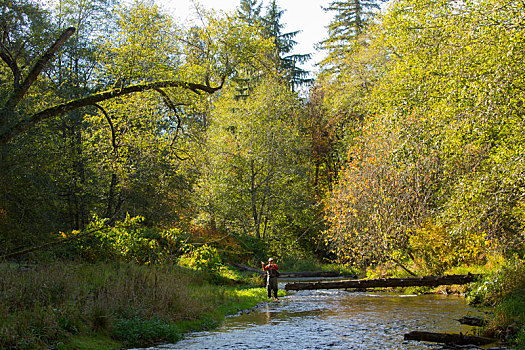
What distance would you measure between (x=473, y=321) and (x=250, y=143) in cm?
2322

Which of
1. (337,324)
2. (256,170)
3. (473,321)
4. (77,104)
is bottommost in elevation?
(337,324)

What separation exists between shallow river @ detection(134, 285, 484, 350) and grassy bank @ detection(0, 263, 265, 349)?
72 centimetres

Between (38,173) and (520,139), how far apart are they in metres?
15.4

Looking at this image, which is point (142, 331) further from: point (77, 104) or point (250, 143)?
point (250, 143)

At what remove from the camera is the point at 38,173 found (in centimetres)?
1639

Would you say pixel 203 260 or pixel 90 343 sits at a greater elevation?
pixel 203 260

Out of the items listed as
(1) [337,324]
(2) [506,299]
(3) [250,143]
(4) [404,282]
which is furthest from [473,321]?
(3) [250,143]

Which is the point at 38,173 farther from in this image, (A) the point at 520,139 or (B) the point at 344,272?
(B) the point at 344,272

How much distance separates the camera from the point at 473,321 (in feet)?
37.1

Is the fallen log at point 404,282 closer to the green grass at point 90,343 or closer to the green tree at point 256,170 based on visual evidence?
the green grass at point 90,343

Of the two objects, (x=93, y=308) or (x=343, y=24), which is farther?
(x=343, y=24)

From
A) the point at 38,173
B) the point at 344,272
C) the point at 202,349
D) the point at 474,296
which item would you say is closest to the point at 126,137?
the point at 38,173

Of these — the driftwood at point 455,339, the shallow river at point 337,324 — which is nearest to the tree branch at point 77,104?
the shallow river at point 337,324

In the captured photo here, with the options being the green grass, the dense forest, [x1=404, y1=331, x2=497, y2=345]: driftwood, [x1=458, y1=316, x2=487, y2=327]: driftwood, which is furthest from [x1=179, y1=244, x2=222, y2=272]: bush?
[x1=404, y1=331, x2=497, y2=345]: driftwood
